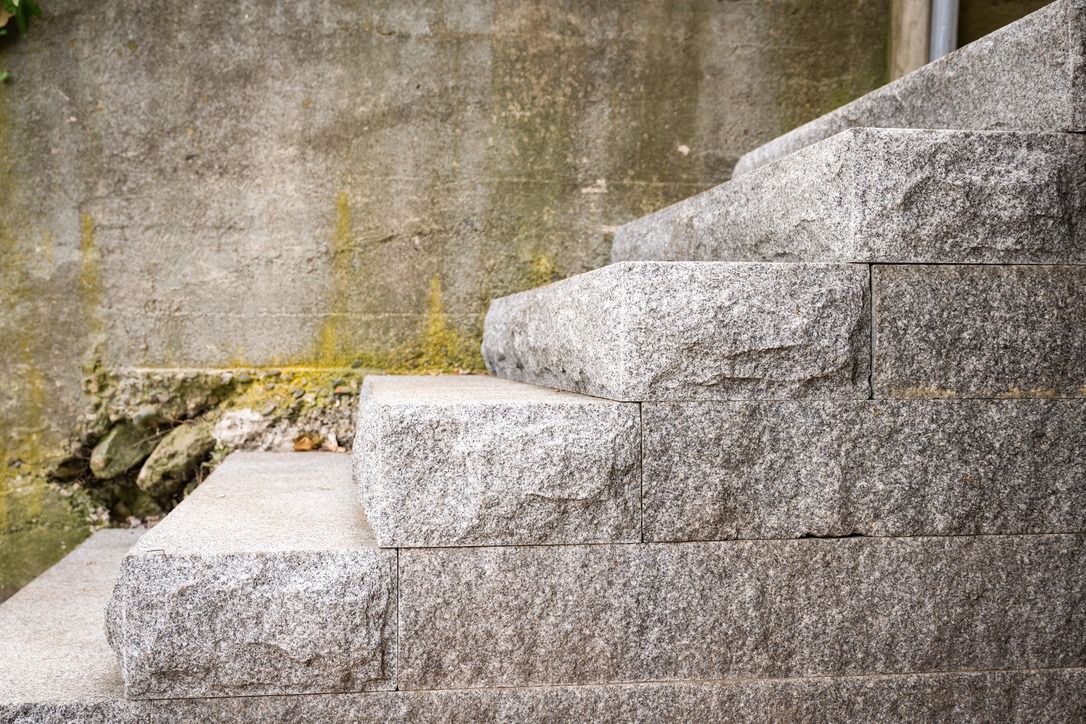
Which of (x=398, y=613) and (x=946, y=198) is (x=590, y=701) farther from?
(x=946, y=198)

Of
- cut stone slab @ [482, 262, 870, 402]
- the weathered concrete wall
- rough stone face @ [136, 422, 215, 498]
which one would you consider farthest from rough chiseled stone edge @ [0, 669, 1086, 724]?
the weathered concrete wall

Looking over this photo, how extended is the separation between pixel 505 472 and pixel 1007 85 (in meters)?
1.67

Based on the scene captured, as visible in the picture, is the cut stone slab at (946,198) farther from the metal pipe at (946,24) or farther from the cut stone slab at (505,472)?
the metal pipe at (946,24)

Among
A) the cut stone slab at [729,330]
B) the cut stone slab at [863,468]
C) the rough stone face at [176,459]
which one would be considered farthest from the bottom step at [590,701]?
the rough stone face at [176,459]

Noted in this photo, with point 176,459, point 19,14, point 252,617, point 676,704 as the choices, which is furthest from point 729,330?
point 19,14

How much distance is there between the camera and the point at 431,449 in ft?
6.45

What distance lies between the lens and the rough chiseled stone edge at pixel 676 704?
192 centimetres

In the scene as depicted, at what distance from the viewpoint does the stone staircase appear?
194 centimetres

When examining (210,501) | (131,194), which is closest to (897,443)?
(210,501)

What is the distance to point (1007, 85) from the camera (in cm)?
229

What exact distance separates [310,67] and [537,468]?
2.44 meters

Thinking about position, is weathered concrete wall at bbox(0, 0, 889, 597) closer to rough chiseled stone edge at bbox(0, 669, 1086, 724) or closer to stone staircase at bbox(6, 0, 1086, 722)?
stone staircase at bbox(6, 0, 1086, 722)

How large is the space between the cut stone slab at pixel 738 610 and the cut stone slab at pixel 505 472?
5 cm

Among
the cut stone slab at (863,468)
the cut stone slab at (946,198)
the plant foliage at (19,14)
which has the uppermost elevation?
the plant foliage at (19,14)
